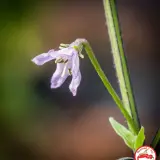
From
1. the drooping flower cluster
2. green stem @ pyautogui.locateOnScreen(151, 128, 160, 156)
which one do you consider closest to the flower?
the drooping flower cluster

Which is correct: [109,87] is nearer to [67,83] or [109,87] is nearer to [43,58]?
[43,58]

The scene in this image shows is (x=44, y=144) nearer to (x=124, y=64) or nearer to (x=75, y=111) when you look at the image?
(x=75, y=111)

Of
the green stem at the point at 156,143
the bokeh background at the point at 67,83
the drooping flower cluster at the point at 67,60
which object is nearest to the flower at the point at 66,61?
the drooping flower cluster at the point at 67,60

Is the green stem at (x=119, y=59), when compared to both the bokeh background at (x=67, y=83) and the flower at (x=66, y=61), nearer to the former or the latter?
the flower at (x=66, y=61)

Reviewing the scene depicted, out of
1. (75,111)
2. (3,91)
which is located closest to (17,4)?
(3,91)

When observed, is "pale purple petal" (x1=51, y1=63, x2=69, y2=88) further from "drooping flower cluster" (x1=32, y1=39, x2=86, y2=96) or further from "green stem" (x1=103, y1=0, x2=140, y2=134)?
"green stem" (x1=103, y1=0, x2=140, y2=134)

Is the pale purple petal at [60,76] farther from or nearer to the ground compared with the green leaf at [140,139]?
farther from the ground

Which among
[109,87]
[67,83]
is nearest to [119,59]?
[109,87]
